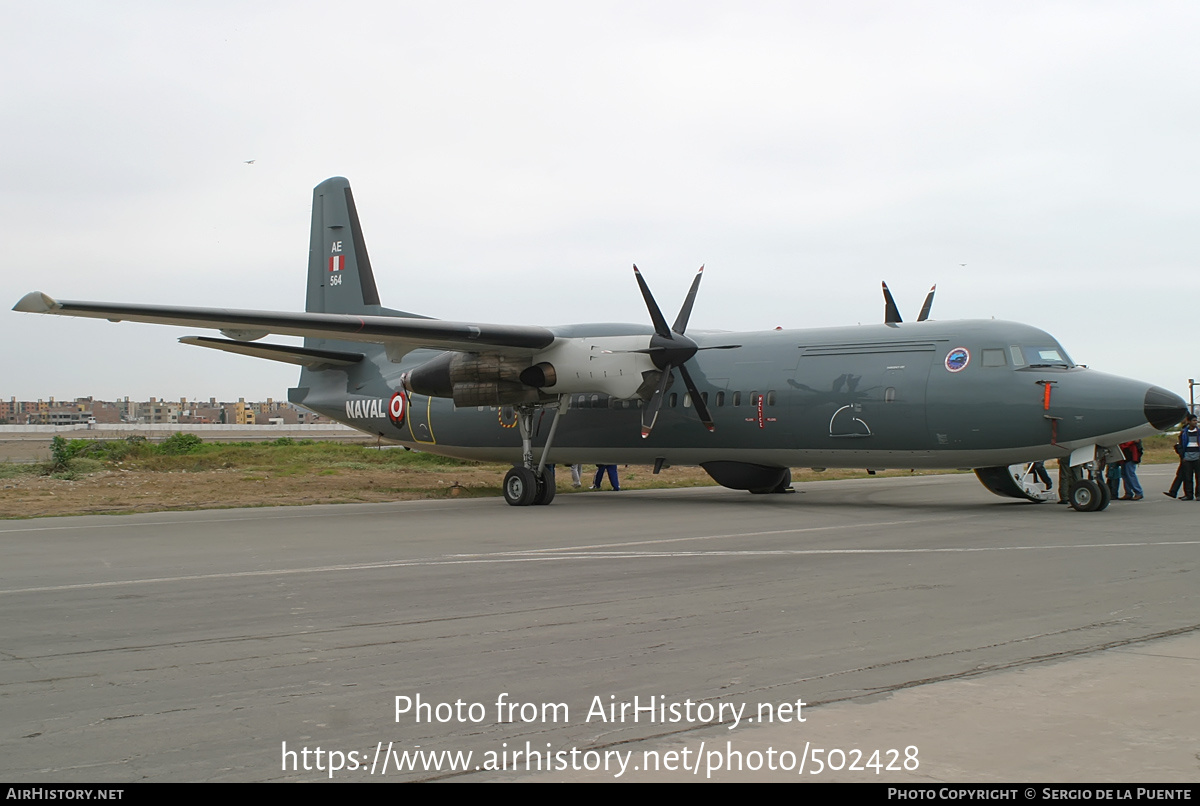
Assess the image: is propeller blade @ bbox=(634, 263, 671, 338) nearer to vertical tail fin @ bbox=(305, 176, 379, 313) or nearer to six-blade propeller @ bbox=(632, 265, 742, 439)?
six-blade propeller @ bbox=(632, 265, 742, 439)

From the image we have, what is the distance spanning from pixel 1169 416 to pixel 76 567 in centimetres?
1532

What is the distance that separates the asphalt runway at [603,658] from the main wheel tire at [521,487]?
7.43 meters

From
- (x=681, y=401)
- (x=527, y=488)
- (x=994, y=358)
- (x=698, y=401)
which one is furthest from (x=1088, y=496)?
(x=527, y=488)

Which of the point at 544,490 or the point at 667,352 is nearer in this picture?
the point at 667,352

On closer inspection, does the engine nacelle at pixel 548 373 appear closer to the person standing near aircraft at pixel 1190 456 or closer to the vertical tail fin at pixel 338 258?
the vertical tail fin at pixel 338 258

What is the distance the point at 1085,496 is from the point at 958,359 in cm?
305

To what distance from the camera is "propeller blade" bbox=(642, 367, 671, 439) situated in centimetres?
1909

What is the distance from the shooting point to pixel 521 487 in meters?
20.3

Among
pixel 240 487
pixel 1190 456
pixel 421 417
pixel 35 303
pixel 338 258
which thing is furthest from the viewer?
pixel 338 258

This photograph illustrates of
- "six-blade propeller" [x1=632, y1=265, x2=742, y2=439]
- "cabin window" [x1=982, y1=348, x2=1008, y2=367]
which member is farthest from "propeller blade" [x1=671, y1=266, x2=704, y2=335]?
"cabin window" [x1=982, y1=348, x2=1008, y2=367]

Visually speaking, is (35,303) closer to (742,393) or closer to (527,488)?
(527,488)

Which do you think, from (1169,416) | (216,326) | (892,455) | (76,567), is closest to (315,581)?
(76,567)

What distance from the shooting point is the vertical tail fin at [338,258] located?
25516 millimetres

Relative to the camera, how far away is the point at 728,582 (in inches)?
362
